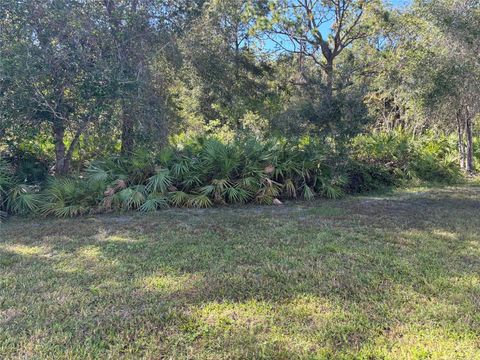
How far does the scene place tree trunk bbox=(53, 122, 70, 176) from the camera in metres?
8.07

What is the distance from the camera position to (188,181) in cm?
772

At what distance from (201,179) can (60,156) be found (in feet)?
10.9

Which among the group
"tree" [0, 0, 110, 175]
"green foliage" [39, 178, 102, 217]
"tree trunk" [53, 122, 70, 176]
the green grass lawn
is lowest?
the green grass lawn

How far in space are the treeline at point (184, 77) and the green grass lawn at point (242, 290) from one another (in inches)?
98.7

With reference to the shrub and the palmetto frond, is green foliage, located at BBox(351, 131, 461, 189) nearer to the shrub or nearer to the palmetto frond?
the shrub

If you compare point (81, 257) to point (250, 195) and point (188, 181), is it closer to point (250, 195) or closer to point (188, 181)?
point (188, 181)

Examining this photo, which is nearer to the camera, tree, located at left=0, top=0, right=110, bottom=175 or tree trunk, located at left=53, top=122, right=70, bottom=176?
tree, located at left=0, top=0, right=110, bottom=175

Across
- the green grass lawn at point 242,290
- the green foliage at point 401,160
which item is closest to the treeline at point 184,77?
the green foliage at point 401,160

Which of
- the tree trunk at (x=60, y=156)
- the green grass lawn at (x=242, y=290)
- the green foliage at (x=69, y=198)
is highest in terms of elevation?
the tree trunk at (x=60, y=156)

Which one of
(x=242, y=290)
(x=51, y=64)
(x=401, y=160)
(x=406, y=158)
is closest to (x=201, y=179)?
(x=51, y=64)

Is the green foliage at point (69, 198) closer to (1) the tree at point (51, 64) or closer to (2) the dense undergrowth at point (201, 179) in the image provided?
(2) the dense undergrowth at point (201, 179)

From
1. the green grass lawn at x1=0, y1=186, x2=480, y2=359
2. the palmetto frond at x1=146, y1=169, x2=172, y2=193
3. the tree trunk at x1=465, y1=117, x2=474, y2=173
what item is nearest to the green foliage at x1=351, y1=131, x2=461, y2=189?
the tree trunk at x1=465, y1=117, x2=474, y2=173

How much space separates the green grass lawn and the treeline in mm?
2506

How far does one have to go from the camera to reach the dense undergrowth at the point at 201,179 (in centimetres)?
695
